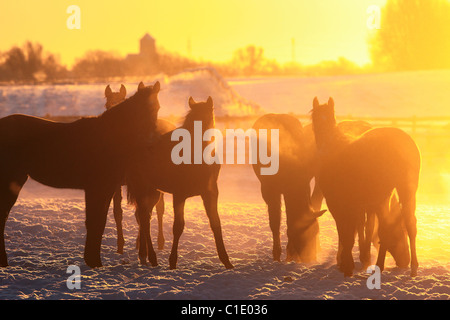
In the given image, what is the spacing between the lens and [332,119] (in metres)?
5.81

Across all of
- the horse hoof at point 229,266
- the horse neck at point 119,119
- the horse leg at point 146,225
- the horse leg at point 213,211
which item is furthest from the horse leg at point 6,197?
the horse hoof at point 229,266

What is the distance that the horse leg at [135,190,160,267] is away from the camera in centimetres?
622

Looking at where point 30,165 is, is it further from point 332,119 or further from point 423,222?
point 423,222

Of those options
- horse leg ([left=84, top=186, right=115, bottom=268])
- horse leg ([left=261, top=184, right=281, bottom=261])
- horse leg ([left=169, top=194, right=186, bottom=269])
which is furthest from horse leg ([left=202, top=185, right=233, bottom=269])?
horse leg ([left=84, top=186, right=115, bottom=268])

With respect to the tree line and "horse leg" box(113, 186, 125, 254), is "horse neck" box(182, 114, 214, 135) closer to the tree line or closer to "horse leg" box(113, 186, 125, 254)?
"horse leg" box(113, 186, 125, 254)

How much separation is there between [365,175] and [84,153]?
325cm

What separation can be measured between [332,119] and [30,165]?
12.0ft

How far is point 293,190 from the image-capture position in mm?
6148

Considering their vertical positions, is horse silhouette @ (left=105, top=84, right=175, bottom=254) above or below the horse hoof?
above

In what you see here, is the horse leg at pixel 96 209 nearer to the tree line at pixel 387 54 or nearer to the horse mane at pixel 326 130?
the horse mane at pixel 326 130

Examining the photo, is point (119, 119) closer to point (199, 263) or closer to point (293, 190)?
point (199, 263)

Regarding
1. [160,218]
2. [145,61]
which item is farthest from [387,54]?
[160,218]
